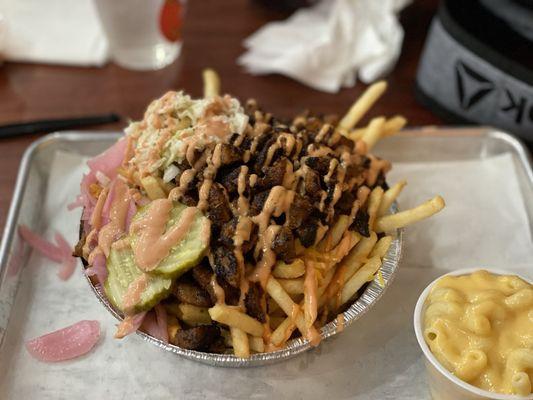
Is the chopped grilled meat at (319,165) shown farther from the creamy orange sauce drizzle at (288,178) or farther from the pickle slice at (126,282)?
the pickle slice at (126,282)

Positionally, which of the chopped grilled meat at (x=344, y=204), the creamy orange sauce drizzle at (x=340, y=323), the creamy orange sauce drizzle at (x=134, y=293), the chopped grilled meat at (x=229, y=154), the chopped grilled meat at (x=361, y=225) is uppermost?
the chopped grilled meat at (x=229, y=154)

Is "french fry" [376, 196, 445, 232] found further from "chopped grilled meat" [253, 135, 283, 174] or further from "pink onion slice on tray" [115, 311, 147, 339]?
"pink onion slice on tray" [115, 311, 147, 339]

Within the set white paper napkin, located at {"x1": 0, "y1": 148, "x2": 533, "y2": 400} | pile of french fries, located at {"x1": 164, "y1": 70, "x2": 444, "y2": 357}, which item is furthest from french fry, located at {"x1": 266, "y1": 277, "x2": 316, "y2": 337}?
white paper napkin, located at {"x1": 0, "y1": 148, "x2": 533, "y2": 400}

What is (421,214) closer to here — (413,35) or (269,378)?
(269,378)

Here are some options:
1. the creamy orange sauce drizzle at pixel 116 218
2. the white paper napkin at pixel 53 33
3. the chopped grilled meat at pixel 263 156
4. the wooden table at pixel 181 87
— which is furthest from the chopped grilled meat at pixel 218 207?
the white paper napkin at pixel 53 33

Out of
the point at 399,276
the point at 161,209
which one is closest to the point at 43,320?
the point at 161,209

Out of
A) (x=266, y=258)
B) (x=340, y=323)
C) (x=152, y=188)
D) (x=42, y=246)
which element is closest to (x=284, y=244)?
(x=266, y=258)
